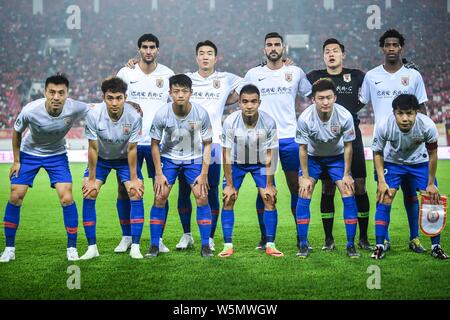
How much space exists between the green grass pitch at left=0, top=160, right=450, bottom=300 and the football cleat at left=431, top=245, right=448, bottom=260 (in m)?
0.06

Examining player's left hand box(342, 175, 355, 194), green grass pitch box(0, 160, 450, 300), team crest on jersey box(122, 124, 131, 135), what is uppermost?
team crest on jersey box(122, 124, 131, 135)

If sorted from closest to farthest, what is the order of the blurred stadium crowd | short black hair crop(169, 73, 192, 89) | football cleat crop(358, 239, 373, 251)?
short black hair crop(169, 73, 192, 89)
football cleat crop(358, 239, 373, 251)
the blurred stadium crowd

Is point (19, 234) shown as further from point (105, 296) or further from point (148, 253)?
point (105, 296)

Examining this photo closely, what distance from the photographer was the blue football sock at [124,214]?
5.86 m

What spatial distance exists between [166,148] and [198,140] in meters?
0.31

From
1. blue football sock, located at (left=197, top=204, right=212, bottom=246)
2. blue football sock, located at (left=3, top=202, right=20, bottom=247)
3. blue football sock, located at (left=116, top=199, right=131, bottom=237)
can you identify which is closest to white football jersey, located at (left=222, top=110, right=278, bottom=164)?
blue football sock, located at (left=197, top=204, right=212, bottom=246)

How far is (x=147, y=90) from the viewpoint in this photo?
A: 19.7 feet

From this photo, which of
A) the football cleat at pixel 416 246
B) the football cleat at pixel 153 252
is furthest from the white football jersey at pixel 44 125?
the football cleat at pixel 416 246

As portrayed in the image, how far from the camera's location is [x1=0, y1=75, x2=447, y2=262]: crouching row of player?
5.31 metres

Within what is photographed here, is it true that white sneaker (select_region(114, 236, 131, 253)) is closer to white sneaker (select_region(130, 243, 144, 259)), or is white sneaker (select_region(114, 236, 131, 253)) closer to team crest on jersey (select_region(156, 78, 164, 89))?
white sneaker (select_region(130, 243, 144, 259))

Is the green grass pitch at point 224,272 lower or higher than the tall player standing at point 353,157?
lower

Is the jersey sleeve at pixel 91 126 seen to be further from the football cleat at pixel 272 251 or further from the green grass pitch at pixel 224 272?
the football cleat at pixel 272 251

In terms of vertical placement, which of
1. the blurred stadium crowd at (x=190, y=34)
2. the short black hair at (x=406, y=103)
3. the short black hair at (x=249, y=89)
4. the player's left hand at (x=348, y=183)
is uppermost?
the blurred stadium crowd at (x=190, y=34)

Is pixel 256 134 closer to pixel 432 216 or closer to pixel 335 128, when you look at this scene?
pixel 335 128
